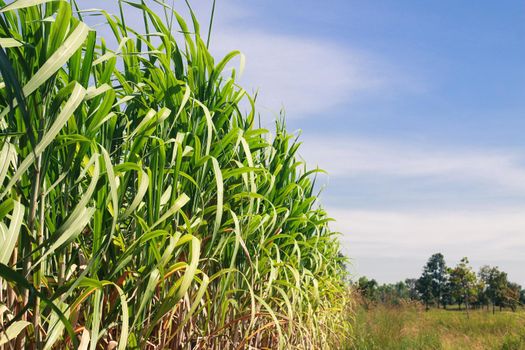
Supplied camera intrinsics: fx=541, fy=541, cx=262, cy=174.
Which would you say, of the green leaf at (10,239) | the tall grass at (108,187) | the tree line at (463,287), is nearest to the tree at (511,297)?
the tree line at (463,287)

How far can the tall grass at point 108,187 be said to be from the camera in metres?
1.15

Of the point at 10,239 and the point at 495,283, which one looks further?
the point at 495,283

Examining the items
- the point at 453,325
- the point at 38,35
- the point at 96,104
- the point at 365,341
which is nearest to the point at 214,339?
the point at 96,104

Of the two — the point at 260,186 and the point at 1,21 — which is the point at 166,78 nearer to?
the point at 1,21

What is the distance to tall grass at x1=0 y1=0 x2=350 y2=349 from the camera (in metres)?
1.15

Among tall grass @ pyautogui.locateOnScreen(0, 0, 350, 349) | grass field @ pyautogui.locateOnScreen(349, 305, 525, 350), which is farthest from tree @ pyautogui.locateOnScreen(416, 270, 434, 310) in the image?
tall grass @ pyautogui.locateOnScreen(0, 0, 350, 349)

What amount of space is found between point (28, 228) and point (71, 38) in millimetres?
430

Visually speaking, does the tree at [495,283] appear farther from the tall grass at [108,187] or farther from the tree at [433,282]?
the tall grass at [108,187]

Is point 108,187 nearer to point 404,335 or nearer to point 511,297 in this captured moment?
point 404,335

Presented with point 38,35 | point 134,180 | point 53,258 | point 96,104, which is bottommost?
point 53,258

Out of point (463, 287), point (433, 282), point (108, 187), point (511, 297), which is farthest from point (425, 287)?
point (108, 187)

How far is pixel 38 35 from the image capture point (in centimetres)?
130

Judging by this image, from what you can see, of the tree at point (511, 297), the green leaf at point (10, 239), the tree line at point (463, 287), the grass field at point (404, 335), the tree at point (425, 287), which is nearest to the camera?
the green leaf at point (10, 239)

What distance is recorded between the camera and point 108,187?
145cm
